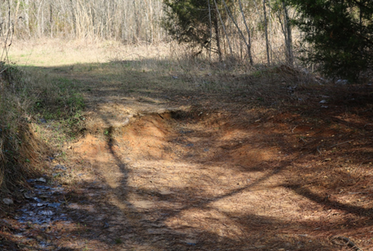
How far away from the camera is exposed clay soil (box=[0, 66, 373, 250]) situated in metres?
2.77

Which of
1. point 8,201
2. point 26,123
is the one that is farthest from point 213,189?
point 26,123

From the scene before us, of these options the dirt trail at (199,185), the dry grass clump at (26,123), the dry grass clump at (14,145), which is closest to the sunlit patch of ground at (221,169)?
the dirt trail at (199,185)

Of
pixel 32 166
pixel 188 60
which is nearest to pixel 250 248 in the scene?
pixel 32 166

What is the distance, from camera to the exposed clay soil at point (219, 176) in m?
2.77

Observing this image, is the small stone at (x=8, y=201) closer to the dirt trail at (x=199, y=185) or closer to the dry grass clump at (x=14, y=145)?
the dry grass clump at (x=14, y=145)

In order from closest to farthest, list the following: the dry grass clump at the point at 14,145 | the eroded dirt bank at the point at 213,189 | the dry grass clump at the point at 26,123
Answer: the eroded dirt bank at the point at 213,189 → the dry grass clump at the point at 14,145 → the dry grass clump at the point at 26,123

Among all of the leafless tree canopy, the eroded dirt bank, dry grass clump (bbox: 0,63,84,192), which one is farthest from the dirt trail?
the leafless tree canopy

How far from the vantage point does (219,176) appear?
4.37 m

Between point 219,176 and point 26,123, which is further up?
point 26,123

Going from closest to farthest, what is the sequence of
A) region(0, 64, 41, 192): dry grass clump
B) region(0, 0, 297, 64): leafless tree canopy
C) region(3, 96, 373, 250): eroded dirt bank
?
region(3, 96, 373, 250): eroded dirt bank → region(0, 64, 41, 192): dry grass clump → region(0, 0, 297, 64): leafless tree canopy

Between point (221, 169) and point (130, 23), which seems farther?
point (130, 23)

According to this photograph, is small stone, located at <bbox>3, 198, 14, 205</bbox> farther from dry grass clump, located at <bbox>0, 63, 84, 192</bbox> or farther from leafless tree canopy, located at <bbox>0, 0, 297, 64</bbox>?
leafless tree canopy, located at <bbox>0, 0, 297, 64</bbox>

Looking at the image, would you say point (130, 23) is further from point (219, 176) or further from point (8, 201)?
point (8, 201)

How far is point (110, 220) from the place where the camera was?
3055mm
